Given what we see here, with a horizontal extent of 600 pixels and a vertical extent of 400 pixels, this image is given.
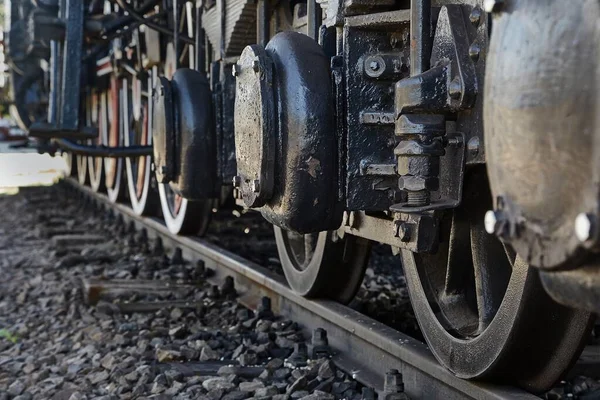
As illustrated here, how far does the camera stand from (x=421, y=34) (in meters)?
1.97

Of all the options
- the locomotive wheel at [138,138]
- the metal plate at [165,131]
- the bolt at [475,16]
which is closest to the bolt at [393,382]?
the bolt at [475,16]

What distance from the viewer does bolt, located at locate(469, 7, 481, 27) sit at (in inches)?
73.0

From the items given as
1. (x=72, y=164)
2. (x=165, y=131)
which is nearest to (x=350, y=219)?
(x=165, y=131)

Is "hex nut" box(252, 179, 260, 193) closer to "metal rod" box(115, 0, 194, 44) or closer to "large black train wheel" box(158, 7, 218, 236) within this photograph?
"metal rod" box(115, 0, 194, 44)

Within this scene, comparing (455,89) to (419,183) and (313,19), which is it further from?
(313,19)

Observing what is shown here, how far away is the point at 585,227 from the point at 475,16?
100cm

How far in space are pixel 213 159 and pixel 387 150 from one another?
57.4 inches

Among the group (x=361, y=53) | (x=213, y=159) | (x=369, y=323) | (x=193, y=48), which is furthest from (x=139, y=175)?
(x=361, y=53)

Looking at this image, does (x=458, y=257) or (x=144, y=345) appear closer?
(x=458, y=257)

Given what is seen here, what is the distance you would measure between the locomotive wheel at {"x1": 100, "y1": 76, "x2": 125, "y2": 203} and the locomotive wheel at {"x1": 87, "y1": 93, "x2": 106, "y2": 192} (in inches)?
10.2

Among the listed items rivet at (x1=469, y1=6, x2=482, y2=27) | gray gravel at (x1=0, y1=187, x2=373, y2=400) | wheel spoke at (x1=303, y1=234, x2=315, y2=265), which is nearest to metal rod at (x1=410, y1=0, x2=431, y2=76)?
rivet at (x1=469, y1=6, x2=482, y2=27)

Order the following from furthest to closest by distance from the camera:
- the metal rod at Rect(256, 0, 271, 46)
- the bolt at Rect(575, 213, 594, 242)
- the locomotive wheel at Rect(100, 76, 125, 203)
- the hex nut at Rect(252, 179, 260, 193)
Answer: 1. the locomotive wheel at Rect(100, 76, 125, 203)
2. the metal rod at Rect(256, 0, 271, 46)
3. the hex nut at Rect(252, 179, 260, 193)
4. the bolt at Rect(575, 213, 594, 242)

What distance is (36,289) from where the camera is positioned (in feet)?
14.8

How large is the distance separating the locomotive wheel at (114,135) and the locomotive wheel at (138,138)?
242 millimetres
